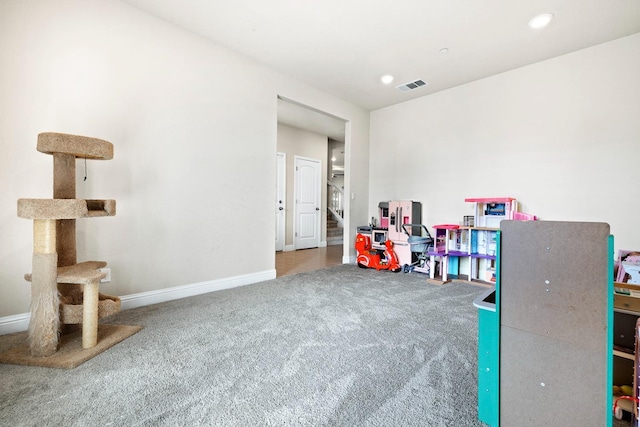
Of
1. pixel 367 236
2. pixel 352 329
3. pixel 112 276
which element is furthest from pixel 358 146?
pixel 112 276

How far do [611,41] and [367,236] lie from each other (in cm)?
364

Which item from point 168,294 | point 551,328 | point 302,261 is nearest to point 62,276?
point 168,294

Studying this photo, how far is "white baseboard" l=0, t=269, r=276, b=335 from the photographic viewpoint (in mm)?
1967

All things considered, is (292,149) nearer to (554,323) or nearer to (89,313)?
(89,313)

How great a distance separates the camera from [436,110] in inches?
167

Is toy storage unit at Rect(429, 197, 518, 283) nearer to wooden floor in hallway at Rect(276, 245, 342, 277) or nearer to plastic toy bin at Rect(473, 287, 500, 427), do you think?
wooden floor in hallway at Rect(276, 245, 342, 277)

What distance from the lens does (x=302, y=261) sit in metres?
4.83

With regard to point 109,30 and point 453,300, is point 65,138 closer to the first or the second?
point 109,30

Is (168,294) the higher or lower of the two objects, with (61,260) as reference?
lower

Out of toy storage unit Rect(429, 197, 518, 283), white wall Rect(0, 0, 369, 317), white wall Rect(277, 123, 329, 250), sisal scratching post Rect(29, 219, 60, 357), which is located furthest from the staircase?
sisal scratching post Rect(29, 219, 60, 357)

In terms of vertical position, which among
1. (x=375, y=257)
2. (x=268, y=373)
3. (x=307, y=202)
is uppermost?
(x=307, y=202)

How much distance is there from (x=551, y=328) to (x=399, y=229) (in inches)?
126

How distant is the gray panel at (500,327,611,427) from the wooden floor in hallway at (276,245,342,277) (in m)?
3.02

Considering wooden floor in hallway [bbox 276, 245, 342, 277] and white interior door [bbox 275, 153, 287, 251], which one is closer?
wooden floor in hallway [bbox 276, 245, 342, 277]
